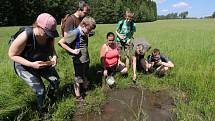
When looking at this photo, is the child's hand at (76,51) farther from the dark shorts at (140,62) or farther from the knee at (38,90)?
the dark shorts at (140,62)

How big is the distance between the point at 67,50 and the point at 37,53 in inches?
45.1

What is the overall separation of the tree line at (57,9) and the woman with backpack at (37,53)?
43142 mm

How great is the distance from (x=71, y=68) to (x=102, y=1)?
65.5 m

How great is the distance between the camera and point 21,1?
50.3 meters

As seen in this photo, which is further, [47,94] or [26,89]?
[26,89]

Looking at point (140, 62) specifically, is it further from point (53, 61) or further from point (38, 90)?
point (38, 90)

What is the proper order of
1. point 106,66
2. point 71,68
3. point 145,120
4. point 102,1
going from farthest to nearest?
1. point 102,1
2. point 71,68
3. point 106,66
4. point 145,120

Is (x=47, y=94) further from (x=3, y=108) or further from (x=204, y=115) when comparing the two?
(x=204, y=115)

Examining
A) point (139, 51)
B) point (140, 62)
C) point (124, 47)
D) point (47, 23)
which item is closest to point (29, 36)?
point (47, 23)

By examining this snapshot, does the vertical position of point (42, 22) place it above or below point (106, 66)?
above

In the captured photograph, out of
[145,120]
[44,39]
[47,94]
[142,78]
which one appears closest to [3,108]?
[47,94]

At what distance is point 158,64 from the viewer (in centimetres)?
859

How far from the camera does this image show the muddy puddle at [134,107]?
5.56 metres

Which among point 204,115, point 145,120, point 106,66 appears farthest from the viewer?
point 106,66
